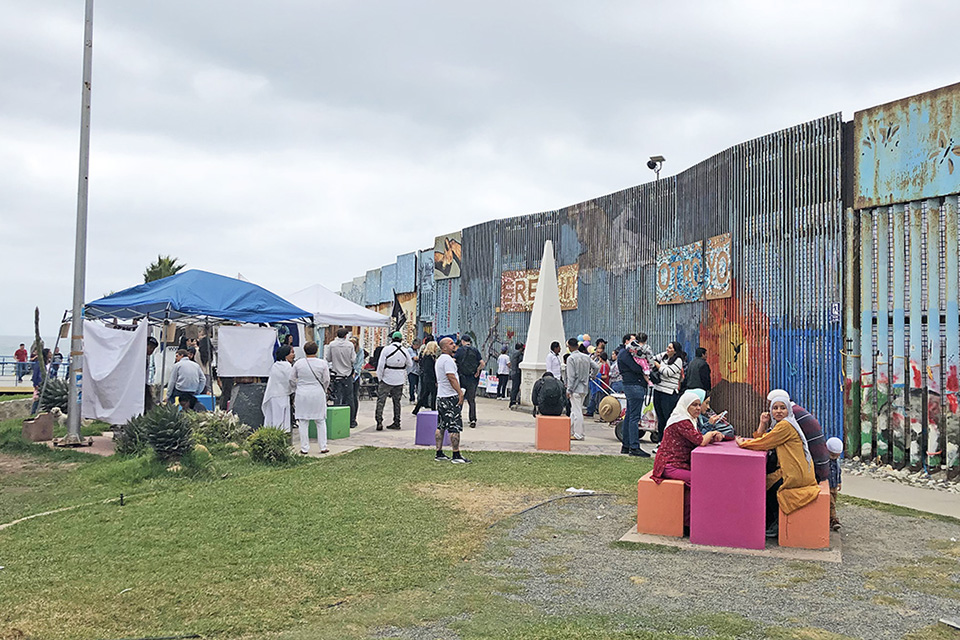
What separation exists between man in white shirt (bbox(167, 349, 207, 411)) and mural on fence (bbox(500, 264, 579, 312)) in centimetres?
1152

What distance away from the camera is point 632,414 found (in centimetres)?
1247

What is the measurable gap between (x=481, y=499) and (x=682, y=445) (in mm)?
2323

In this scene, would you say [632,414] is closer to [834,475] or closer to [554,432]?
[554,432]

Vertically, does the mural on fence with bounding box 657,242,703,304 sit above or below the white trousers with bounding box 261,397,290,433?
above

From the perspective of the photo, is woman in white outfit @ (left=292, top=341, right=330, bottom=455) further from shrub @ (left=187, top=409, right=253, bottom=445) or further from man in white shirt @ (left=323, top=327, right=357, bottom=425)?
man in white shirt @ (left=323, top=327, right=357, bottom=425)

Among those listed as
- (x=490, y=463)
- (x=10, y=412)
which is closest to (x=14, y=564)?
(x=490, y=463)

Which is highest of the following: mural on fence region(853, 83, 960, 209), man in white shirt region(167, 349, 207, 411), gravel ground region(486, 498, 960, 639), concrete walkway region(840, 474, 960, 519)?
mural on fence region(853, 83, 960, 209)

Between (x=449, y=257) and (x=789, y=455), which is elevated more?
(x=449, y=257)

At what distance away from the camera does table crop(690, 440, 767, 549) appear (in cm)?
693

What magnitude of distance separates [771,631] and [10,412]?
54.6 ft

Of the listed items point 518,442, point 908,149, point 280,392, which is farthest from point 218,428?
point 908,149

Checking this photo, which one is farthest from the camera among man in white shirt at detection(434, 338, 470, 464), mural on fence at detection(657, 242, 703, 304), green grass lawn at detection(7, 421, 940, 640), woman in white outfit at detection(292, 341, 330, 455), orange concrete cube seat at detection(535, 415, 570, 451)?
mural on fence at detection(657, 242, 703, 304)

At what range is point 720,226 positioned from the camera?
1616cm

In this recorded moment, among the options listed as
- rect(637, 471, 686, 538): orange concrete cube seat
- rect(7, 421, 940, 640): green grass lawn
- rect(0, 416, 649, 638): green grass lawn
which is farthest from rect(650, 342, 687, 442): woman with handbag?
rect(637, 471, 686, 538): orange concrete cube seat
